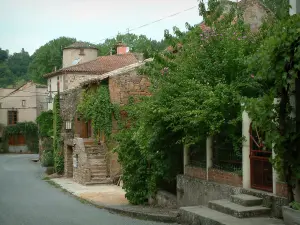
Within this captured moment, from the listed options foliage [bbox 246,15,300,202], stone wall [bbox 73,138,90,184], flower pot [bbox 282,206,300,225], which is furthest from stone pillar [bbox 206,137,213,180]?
stone wall [bbox 73,138,90,184]

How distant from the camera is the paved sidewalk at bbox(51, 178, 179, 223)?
536 inches

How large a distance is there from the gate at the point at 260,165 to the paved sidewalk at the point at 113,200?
2712 mm

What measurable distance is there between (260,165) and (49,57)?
184 ft

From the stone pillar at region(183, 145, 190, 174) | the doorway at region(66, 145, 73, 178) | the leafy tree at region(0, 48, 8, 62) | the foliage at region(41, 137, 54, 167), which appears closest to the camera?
the stone pillar at region(183, 145, 190, 174)

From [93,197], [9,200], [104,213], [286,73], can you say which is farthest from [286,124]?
[9,200]

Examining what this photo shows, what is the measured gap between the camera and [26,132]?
2156 inches

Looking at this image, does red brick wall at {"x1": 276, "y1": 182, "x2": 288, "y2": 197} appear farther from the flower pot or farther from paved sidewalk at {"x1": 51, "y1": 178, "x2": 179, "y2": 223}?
paved sidewalk at {"x1": 51, "y1": 178, "x2": 179, "y2": 223}

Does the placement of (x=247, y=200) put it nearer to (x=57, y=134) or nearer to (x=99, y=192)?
(x=99, y=192)

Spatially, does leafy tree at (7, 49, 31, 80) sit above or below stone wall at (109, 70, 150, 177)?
above

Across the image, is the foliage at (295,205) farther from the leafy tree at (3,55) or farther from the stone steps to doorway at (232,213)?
the leafy tree at (3,55)

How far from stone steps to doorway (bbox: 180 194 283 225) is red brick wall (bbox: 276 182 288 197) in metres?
0.48

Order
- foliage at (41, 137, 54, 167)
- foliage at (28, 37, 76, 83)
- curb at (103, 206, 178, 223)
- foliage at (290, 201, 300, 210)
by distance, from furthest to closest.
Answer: foliage at (28, 37, 76, 83), foliage at (41, 137, 54, 167), curb at (103, 206, 178, 223), foliage at (290, 201, 300, 210)

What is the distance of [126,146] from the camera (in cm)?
1731

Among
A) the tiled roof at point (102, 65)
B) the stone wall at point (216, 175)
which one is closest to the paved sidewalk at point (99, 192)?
the stone wall at point (216, 175)
